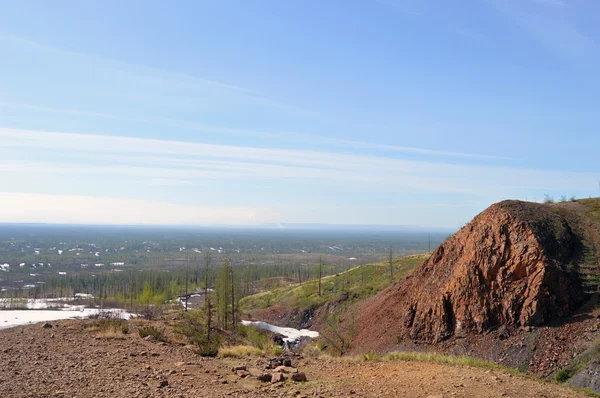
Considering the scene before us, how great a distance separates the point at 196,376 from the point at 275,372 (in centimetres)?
213

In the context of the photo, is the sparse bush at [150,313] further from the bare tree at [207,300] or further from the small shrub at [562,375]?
the small shrub at [562,375]

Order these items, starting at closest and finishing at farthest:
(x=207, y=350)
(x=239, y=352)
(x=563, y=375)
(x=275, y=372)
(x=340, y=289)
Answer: (x=275, y=372) → (x=207, y=350) → (x=239, y=352) → (x=563, y=375) → (x=340, y=289)

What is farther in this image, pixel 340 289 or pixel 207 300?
pixel 340 289

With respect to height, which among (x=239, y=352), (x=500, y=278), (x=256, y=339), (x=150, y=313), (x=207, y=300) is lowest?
(x=256, y=339)

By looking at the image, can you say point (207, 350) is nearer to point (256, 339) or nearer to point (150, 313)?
point (256, 339)

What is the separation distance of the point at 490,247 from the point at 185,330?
17738 millimetres

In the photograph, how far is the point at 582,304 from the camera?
2005cm

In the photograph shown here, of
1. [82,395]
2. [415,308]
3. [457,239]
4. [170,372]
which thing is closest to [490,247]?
[457,239]

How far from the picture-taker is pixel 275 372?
1092 centimetres

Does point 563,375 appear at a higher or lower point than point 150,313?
higher

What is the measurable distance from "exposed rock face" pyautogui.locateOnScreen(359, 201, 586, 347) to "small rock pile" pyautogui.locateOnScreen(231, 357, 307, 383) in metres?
14.5

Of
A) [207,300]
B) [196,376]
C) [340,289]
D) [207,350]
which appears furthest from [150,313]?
[340,289]

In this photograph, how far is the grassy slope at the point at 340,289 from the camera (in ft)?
173

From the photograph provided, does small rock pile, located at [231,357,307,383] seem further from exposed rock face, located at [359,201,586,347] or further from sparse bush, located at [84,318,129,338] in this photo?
exposed rock face, located at [359,201,586,347]
